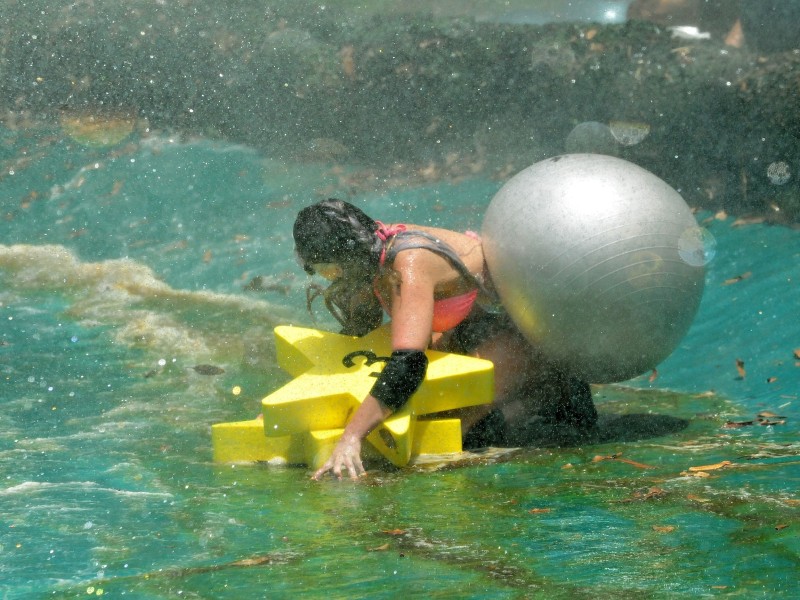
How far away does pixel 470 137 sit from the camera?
11.7m

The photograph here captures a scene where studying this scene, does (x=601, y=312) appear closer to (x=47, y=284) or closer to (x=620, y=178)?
(x=620, y=178)

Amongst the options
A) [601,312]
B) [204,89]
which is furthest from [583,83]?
[601,312]

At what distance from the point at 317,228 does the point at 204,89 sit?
8.41 metres

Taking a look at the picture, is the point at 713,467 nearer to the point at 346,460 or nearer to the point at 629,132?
the point at 346,460

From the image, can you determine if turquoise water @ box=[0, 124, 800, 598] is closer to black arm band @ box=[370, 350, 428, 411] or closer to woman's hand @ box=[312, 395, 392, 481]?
woman's hand @ box=[312, 395, 392, 481]

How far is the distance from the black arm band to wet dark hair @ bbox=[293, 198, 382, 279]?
503 millimetres

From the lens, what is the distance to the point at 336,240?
475 centimetres

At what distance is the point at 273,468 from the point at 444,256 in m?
1.32

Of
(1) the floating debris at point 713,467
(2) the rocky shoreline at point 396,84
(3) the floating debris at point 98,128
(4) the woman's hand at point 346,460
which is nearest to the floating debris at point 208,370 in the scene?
(4) the woman's hand at point 346,460

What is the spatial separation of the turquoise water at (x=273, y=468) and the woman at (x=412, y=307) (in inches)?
12.6

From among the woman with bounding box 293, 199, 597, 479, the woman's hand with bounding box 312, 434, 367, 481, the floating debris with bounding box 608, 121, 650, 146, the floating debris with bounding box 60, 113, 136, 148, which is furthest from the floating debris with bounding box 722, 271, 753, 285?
the floating debris with bounding box 60, 113, 136, 148

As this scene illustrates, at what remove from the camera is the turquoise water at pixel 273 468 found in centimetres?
310

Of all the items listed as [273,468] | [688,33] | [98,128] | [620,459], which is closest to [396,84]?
[688,33]

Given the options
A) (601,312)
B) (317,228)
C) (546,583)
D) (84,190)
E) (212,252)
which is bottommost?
(546,583)
